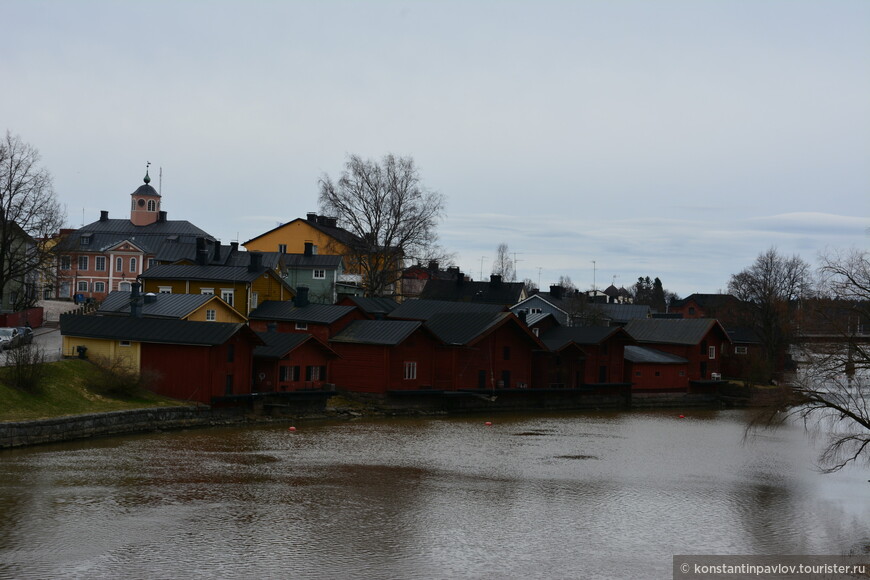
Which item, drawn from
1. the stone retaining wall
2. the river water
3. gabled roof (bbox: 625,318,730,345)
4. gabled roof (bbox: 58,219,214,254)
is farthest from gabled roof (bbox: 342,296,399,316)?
gabled roof (bbox: 58,219,214,254)

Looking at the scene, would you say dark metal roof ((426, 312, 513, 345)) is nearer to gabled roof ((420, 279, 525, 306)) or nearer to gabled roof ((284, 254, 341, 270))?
gabled roof ((284, 254, 341, 270))

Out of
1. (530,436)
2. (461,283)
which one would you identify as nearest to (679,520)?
(530,436)

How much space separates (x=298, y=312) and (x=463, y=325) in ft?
31.6

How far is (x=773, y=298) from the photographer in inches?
3029

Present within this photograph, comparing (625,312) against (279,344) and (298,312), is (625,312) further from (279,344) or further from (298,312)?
(279,344)

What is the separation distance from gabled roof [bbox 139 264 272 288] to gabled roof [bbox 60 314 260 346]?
14.9 metres

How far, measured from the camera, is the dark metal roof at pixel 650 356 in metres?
64.9

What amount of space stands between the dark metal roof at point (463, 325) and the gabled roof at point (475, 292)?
34.0m

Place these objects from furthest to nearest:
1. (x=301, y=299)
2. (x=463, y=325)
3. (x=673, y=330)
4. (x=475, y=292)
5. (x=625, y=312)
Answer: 1. (x=625, y=312)
2. (x=475, y=292)
3. (x=673, y=330)
4. (x=301, y=299)
5. (x=463, y=325)

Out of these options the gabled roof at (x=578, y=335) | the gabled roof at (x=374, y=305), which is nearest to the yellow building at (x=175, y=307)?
the gabled roof at (x=374, y=305)

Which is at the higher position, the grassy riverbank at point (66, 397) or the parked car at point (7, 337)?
the parked car at point (7, 337)

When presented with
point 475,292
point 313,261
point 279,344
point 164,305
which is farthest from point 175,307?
Result: point 475,292

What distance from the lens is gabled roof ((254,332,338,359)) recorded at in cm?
4638

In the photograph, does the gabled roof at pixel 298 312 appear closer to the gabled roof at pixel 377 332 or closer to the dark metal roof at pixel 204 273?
the gabled roof at pixel 377 332
